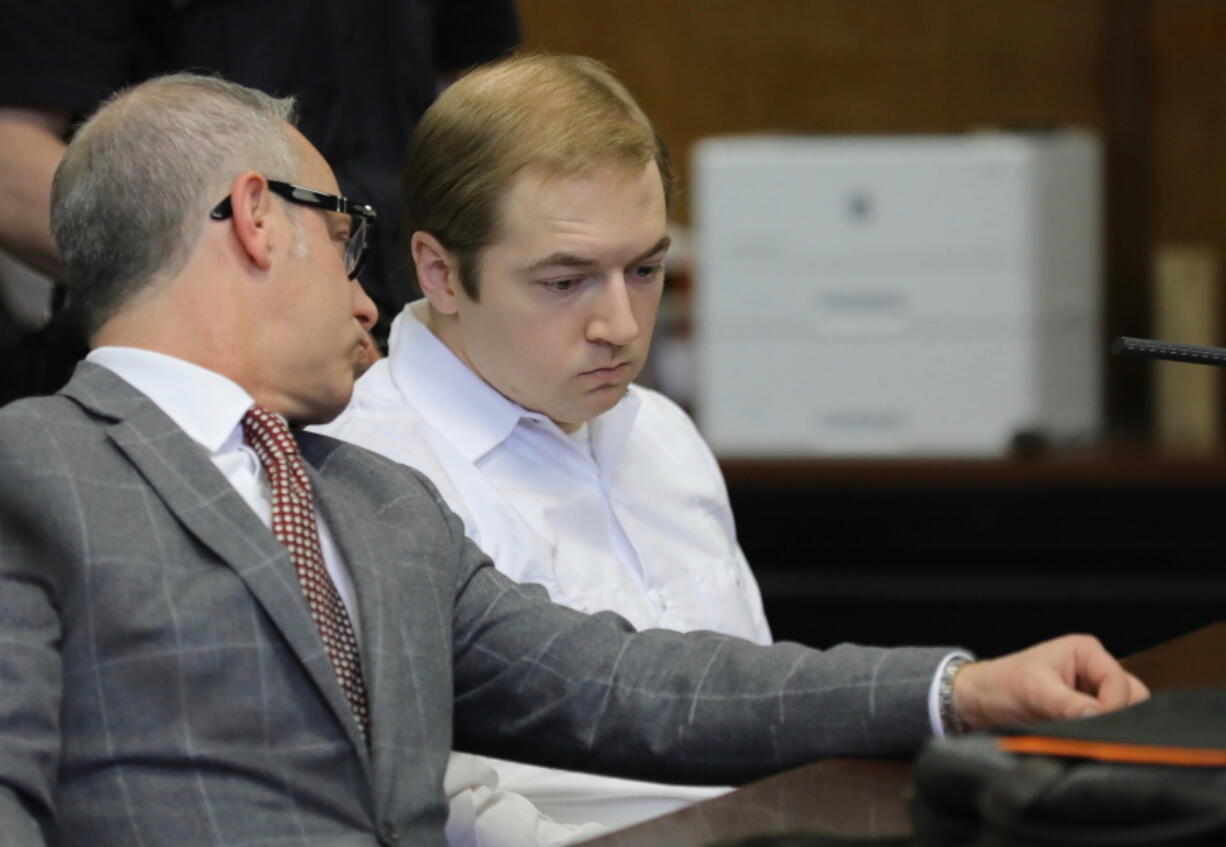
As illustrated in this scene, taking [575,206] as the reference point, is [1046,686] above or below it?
below

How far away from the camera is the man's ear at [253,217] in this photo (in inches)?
53.1

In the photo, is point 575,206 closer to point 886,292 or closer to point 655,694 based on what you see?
point 655,694

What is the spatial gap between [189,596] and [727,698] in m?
0.38

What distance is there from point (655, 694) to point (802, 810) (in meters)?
0.22

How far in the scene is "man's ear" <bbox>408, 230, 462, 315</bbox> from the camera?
5.98 feet

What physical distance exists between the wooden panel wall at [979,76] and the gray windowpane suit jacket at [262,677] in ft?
9.93

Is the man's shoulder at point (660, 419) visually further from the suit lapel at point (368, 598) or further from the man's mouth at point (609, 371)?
the suit lapel at point (368, 598)

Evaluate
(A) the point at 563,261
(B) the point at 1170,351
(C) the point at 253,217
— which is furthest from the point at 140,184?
(B) the point at 1170,351

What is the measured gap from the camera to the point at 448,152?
70.9 inches

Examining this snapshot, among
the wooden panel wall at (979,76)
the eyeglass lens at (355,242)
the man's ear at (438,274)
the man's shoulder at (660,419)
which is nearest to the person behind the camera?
the eyeglass lens at (355,242)

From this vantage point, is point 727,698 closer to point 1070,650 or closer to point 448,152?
point 1070,650

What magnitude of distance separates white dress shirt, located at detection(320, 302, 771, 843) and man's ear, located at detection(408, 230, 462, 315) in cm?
3

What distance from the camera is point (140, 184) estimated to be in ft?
4.42

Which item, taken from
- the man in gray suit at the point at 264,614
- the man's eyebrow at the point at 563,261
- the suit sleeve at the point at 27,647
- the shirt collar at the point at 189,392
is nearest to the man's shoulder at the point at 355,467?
the man in gray suit at the point at 264,614
